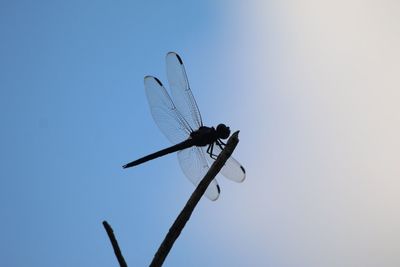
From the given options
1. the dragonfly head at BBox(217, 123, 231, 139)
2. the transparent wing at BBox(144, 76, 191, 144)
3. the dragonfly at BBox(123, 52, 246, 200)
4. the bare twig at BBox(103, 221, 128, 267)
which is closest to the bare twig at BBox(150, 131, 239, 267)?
the bare twig at BBox(103, 221, 128, 267)

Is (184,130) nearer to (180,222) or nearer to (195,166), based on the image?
(195,166)

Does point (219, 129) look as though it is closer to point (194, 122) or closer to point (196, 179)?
point (194, 122)

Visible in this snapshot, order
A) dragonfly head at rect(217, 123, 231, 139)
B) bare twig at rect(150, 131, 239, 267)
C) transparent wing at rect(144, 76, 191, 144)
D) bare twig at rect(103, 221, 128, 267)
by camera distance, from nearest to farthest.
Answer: bare twig at rect(150, 131, 239, 267)
bare twig at rect(103, 221, 128, 267)
dragonfly head at rect(217, 123, 231, 139)
transparent wing at rect(144, 76, 191, 144)

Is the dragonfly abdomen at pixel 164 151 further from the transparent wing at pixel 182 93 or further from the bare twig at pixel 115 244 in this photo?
the bare twig at pixel 115 244

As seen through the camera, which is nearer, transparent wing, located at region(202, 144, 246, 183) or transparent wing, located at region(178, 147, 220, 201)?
transparent wing, located at region(178, 147, 220, 201)

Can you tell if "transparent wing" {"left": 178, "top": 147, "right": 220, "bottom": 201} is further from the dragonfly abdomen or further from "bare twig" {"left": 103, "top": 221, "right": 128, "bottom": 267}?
"bare twig" {"left": 103, "top": 221, "right": 128, "bottom": 267}

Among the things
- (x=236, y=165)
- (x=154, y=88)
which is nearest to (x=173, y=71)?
(x=154, y=88)
